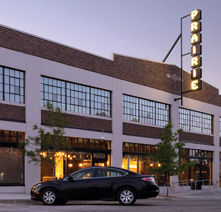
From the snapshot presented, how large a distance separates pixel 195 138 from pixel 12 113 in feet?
70.2

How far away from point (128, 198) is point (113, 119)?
14.6 metres

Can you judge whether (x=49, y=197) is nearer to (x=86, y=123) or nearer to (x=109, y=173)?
(x=109, y=173)

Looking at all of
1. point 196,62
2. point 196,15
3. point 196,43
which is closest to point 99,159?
point 196,62

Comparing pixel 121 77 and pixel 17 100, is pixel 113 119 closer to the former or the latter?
pixel 121 77

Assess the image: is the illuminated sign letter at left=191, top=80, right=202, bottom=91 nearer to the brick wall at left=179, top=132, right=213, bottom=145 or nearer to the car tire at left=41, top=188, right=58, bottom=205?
the brick wall at left=179, top=132, right=213, bottom=145

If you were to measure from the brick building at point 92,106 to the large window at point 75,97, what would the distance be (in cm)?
6

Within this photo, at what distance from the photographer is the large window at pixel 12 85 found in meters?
24.0

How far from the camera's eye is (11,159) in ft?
79.8

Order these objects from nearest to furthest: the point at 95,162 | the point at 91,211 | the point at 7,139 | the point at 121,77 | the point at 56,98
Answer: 1. the point at 91,211
2. the point at 7,139
3. the point at 56,98
4. the point at 95,162
5. the point at 121,77

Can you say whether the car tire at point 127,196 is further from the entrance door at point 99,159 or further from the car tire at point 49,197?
→ the entrance door at point 99,159

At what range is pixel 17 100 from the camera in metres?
24.8

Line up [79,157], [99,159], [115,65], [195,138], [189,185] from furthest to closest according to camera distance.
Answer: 1. [195,138]
2. [189,185]
3. [115,65]
4. [99,159]
5. [79,157]

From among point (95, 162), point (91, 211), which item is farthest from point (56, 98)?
point (91, 211)

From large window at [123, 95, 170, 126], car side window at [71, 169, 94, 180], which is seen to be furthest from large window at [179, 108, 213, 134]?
car side window at [71, 169, 94, 180]
